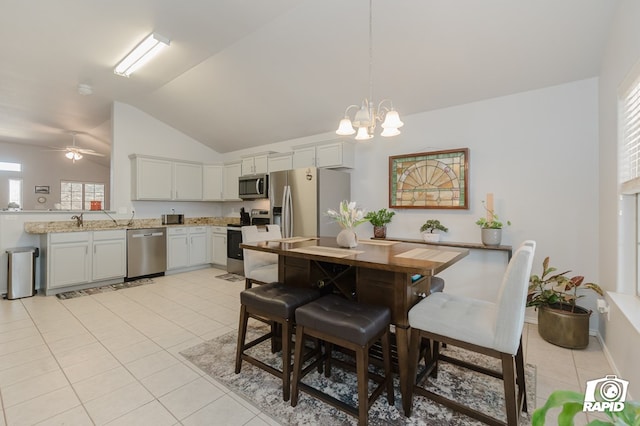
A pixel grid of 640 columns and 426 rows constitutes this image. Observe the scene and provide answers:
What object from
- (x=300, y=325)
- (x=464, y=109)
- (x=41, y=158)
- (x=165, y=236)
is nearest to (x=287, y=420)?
(x=300, y=325)

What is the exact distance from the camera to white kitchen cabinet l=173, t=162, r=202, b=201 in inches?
216

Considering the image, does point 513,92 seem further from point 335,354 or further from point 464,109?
point 335,354

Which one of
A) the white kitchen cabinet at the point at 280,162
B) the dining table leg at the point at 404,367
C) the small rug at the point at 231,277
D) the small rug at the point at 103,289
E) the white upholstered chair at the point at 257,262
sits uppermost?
the white kitchen cabinet at the point at 280,162

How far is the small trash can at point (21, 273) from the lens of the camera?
3.76 meters

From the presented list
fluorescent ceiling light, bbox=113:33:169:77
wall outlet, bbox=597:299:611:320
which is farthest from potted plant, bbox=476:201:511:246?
fluorescent ceiling light, bbox=113:33:169:77

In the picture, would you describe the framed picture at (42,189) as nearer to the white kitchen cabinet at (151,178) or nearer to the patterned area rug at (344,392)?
the white kitchen cabinet at (151,178)

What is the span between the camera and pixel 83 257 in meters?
4.20

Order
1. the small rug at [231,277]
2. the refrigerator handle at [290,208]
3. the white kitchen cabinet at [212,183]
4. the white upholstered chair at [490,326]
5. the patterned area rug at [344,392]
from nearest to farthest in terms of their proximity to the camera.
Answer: the white upholstered chair at [490,326], the patterned area rug at [344,392], the refrigerator handle at [290,208], the small rug at [231,277], the white kitchen cabinet at [212,183]

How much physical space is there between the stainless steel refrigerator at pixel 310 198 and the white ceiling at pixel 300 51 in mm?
897

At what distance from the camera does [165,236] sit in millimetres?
5082

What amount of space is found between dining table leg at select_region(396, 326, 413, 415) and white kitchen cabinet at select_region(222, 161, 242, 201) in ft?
14.7

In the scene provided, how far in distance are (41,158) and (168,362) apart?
868 centimetres

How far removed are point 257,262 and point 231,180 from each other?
334 cm

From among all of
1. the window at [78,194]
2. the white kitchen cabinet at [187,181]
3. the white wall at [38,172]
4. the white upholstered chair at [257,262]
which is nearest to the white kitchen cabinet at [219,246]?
the white kitchen cabinet at [187,181]
